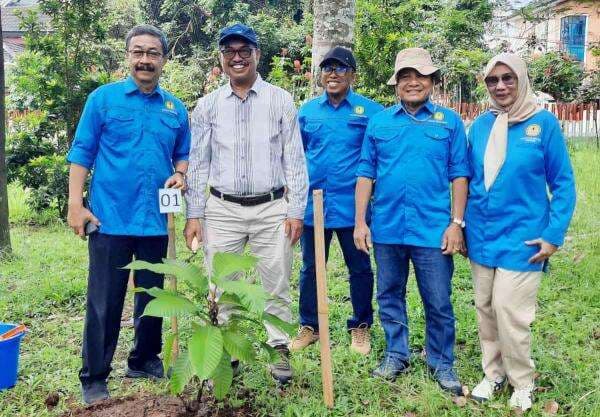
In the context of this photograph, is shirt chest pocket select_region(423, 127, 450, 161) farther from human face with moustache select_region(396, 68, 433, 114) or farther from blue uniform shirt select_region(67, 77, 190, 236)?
blue uniform shirt select_region(67, 77, 190, 236)

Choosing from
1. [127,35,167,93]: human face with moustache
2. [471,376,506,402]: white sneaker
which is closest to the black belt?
[127,35,167,93]: human face with moustache

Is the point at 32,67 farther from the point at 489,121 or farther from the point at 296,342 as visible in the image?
the point at 489,121

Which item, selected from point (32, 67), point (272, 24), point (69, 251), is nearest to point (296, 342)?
point (69, 251)

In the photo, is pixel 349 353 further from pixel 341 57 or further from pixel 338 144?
pixel 341 57

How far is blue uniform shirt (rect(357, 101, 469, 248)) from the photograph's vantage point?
136 inches

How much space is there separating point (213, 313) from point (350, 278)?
1.42 meters

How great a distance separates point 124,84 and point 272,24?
1668cm

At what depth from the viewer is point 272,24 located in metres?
19.3

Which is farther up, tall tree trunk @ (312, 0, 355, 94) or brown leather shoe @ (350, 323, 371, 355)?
tall tree trunk @ (312, 0, 355, 94)

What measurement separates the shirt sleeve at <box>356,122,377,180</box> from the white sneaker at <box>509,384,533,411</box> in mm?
1448

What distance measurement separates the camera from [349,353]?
407 cm

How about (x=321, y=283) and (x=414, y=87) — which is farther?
(x=414, y=87)

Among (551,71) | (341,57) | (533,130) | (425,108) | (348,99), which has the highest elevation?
(551,71)

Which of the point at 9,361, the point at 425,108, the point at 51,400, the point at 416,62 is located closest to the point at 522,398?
the point at 425,108
